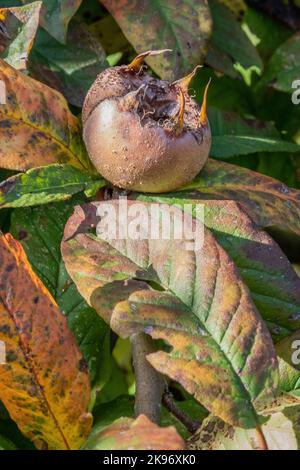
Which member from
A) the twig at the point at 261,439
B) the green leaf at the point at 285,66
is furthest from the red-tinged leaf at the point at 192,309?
the green leaf at the point at 285,66

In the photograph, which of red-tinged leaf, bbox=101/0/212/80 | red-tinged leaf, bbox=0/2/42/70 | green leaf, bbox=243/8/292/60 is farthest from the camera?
green leaf, bbox=243/8/292/60

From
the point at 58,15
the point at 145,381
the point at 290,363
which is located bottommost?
the point at 290,363

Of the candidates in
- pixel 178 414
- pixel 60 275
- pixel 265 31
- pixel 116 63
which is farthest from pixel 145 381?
pixel 265 31

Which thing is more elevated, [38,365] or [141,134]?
[141,134]

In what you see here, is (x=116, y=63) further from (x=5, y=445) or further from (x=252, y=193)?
(x=5, y=445)

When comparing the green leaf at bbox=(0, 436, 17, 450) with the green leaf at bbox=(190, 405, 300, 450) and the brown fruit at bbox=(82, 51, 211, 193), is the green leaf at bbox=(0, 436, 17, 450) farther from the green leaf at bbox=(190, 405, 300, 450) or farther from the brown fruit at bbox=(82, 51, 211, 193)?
the brown fruit at bbox=(82, 51, 211, 193)

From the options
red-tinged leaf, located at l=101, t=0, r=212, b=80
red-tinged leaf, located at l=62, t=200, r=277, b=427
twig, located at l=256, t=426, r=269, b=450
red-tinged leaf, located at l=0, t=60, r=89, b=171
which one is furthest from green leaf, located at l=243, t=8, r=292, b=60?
twig, located at l=256, t=426, r=269, b=450

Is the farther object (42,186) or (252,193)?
(252,193)
